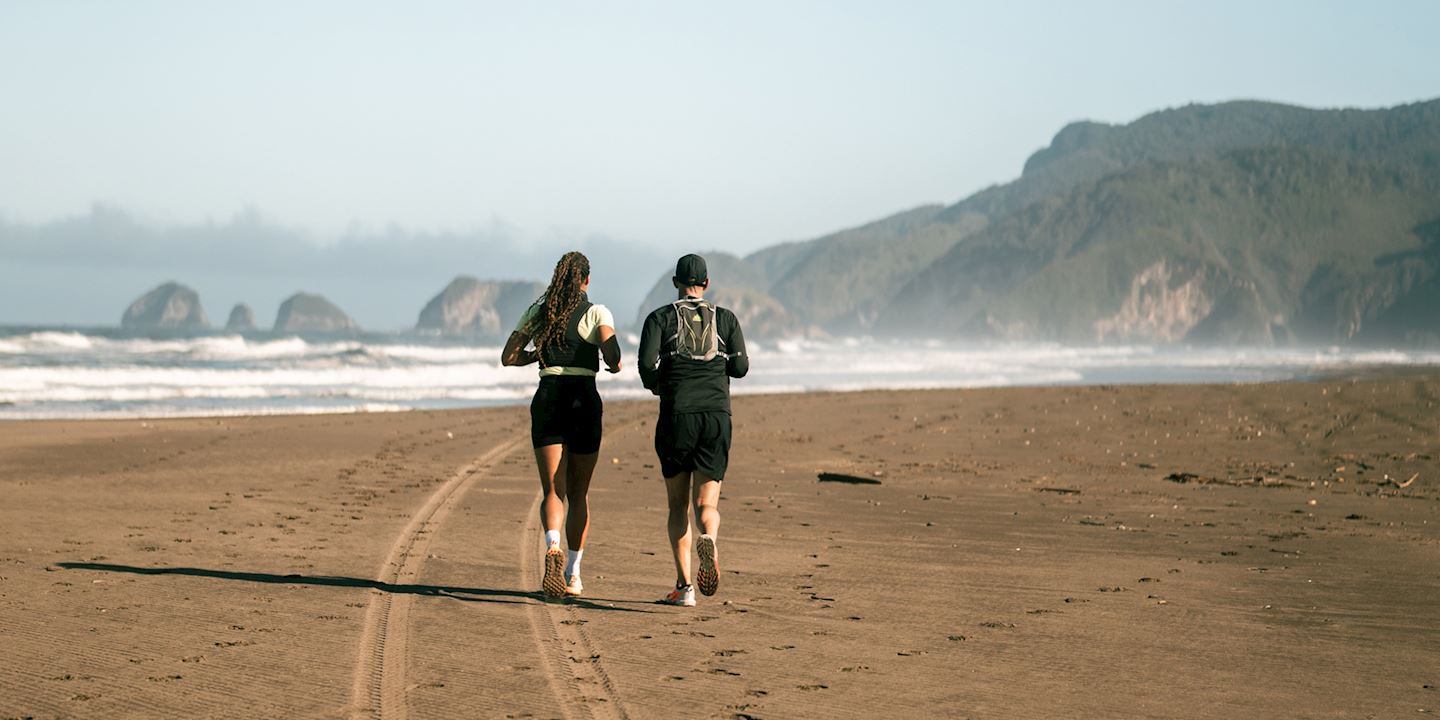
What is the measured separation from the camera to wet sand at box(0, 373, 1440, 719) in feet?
17.3

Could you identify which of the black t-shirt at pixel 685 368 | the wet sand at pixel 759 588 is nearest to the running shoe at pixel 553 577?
the wet sand at pixel 759 588

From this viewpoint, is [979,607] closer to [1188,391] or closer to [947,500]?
[947,500]

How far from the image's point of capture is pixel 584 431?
24.7 feet

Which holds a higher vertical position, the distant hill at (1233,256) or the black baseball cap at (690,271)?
the distant hill at (1233,256)

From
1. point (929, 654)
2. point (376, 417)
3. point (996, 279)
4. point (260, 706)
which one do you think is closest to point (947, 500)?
point (929, 654)

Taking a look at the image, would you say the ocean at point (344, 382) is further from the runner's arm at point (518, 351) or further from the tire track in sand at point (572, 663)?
the tire track in sand at point (572, 663)

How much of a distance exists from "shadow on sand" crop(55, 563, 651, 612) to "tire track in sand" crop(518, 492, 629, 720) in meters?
0.17

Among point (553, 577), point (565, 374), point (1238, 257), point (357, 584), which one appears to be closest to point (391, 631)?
point (553, 577)

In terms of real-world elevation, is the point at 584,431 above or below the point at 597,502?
above

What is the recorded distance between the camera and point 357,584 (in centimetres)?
781

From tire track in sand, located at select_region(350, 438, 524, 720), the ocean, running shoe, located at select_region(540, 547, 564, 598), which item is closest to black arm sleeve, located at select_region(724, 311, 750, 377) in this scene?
running shoe, located at select_region(540, 547, 564, 598)

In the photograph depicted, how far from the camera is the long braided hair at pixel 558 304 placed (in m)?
7.39

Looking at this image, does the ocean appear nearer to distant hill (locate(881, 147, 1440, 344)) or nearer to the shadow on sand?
the shadow on sand

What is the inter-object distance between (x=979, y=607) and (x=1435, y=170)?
205 m
